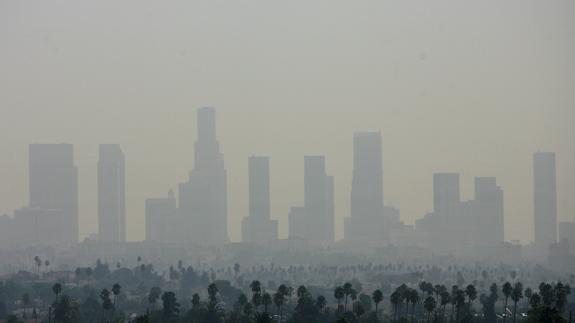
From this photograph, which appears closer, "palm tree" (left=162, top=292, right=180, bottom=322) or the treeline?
the treeline

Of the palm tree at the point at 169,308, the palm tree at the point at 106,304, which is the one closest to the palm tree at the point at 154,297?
the palm tree at the point at 106,304

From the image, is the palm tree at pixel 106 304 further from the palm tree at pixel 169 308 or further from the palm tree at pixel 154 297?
the palm tree at pixel 154 297

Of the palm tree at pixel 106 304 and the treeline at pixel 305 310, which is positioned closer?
the treeline at pixel 305 310

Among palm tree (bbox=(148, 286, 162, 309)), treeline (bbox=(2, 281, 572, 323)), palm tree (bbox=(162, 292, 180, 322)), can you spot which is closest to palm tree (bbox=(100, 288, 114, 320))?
treeline (bbox=(2, 281, 572, 323))

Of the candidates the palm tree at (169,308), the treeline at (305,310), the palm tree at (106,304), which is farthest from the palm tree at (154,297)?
the palm tree at (169,308)

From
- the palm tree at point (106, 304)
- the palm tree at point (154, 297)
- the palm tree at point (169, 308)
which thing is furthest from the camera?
the palm tree at point (154, 297)

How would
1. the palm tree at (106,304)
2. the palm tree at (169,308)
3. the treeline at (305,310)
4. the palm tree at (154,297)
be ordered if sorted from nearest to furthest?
the treeline at (305,310), the palm tree at (169,308), the palm tree at (106,304), the palm tree at (154,297)

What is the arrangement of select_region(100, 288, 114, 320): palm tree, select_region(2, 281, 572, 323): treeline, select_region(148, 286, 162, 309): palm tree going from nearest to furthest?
select_region(2, 281, 572, 323): treeline < select_region(100, 288, 114, 320): palm tree < select_region(148, 286, 162, 309): palm tree

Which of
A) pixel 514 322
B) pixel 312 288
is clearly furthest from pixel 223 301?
pixel 514 322

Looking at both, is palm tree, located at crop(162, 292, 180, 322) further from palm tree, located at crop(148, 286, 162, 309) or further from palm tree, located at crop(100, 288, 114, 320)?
palm tree, located at crop(148, 286, 162, 309)

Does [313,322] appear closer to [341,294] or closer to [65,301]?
[341,294]

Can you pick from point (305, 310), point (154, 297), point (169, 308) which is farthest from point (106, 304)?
point (305, 310)
